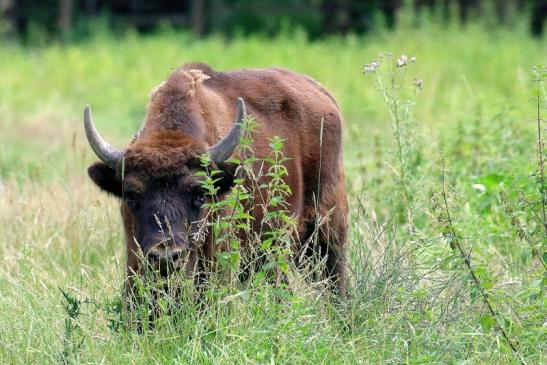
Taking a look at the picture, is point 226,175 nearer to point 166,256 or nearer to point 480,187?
point 166,256

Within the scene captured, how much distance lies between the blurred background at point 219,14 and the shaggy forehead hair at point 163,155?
24.9 m

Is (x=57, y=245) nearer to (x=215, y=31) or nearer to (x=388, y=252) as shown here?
(x=388, y=252)

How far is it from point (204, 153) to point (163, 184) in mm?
313

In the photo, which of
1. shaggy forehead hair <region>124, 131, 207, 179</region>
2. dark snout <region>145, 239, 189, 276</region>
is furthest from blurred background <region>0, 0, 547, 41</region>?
dark snout <region>145, 239, 189, 276</region>

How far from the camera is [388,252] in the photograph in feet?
22.3

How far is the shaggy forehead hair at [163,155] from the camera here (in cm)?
641

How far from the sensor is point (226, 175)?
664cm

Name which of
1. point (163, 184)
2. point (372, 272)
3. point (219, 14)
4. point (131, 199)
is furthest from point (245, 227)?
point (219, 14)

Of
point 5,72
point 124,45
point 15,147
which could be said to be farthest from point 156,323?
point 124,45

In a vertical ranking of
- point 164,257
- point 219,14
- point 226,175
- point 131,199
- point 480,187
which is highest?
point 226,175

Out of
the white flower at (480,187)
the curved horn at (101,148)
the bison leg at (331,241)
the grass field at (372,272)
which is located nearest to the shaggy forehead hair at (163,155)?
the curved horn at (101,148)

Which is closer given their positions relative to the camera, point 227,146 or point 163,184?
point 163,184

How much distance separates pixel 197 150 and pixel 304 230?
1.45m

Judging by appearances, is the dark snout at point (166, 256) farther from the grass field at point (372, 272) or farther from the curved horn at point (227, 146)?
the curved horn at point (227, 146)
